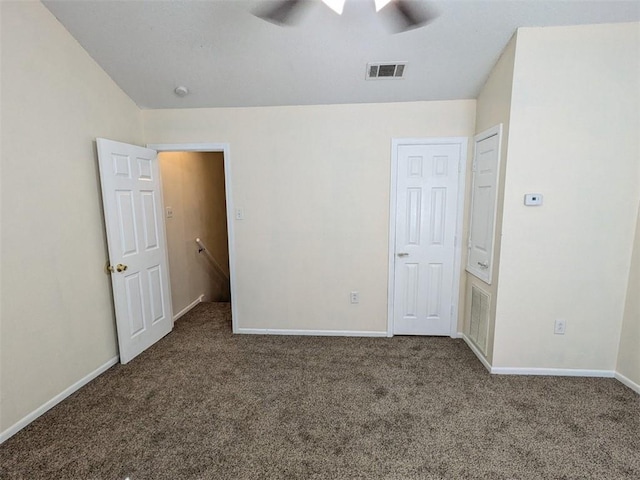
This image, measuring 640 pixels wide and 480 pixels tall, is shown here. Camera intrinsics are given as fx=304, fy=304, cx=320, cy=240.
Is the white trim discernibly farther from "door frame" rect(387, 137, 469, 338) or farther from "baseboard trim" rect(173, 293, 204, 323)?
"baseboard trim" rect(173, 293, 204, 323)

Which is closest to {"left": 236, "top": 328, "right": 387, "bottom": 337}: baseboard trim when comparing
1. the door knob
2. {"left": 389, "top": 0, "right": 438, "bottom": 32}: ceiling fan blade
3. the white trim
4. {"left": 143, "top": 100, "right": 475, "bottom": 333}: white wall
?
{"left": 143, "top": 100, "right": 475, "bottom": 333}: white wall

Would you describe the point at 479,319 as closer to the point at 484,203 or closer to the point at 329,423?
the point at 484,203

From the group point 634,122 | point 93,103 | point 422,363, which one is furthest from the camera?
point 422,363

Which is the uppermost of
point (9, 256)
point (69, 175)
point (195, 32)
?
point (195, 32)

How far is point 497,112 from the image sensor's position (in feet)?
8.06

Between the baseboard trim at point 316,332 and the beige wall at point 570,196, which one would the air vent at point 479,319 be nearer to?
the beige wall at point 570,196

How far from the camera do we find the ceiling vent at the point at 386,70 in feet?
8.18

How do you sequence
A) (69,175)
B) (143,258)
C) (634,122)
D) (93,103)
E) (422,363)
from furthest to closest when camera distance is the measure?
(143,258) < (422,363) < (93,103) < (69,175) < (634,122)

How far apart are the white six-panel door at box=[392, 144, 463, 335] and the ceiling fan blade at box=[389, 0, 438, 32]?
48.7 inches

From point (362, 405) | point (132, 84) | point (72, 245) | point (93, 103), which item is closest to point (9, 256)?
point (72, 245)

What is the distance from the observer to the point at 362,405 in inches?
85.7

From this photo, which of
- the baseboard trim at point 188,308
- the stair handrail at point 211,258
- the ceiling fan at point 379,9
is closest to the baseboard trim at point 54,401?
the baseboard trim at point 188,308

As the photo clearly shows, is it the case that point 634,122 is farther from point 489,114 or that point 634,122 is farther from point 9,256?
point 9,256

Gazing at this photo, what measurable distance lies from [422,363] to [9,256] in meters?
3.14
